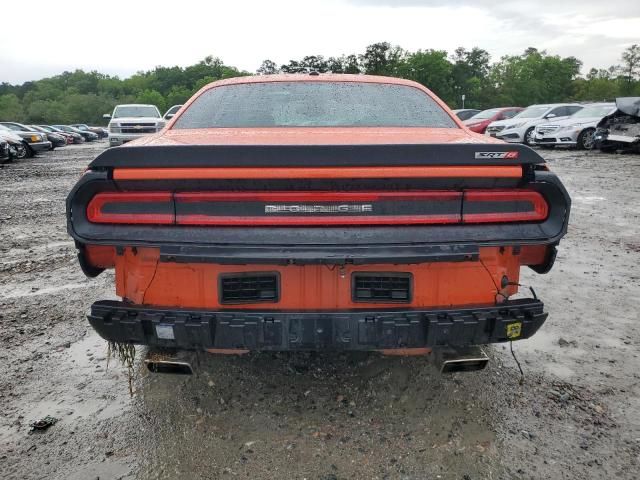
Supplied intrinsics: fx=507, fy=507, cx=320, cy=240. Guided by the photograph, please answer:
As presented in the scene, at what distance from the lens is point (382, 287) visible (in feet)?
7.30

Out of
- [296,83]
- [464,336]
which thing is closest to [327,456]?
[464,336]

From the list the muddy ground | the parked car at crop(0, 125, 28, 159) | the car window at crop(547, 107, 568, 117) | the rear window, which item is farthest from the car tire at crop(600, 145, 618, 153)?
the parked car at crop(0, 125, 28, 159)

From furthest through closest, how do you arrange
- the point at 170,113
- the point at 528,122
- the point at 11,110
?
1. the point at 11,110
2. the point at 528,122
3. the point at 170,113

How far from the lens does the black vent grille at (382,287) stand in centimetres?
221

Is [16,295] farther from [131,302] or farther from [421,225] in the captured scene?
[421,225]

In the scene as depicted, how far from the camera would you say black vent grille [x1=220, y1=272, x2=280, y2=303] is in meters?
2.20

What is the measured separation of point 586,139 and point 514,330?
16.5m

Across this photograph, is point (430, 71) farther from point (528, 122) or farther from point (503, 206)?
point (503, 206)

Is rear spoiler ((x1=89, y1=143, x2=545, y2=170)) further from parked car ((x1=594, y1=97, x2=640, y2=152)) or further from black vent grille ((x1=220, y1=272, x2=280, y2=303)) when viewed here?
parked car ((x1=594, y1=97, x2=640, y2=152))

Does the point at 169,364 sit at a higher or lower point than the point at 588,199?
higher

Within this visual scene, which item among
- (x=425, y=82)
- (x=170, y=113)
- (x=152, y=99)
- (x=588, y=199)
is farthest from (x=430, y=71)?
(x=588, y=199)

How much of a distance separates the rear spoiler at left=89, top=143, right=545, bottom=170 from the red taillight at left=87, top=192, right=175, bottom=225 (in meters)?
0.13

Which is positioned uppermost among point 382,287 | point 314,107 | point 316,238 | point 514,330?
point 314,107

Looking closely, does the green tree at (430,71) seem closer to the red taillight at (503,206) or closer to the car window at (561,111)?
the car window at (561,111)
